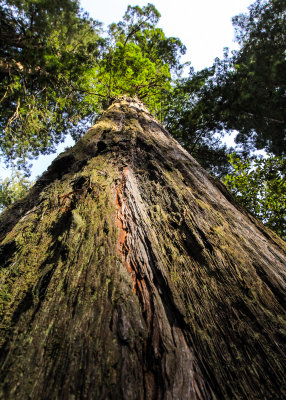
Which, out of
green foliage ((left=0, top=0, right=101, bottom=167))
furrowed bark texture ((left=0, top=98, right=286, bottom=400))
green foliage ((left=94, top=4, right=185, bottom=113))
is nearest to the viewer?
furrowed bark texture ((left=0, top=98, right=286, bottom=400))

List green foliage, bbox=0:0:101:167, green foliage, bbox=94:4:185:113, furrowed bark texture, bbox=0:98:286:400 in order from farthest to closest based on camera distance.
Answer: green foliage, bbox=94:4:185:113 → green foliage, bbox=0:0:101:167 → furrowed bark texture, bbox=0:98:286:400

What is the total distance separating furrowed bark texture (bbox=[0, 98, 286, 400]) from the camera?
0.71 metres

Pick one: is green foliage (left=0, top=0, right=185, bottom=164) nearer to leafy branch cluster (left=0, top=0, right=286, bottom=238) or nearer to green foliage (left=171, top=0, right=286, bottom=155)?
leafy branch cluster (left=0, top=0, right=286, bottom=238)

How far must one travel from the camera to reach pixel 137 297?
0.96 metres

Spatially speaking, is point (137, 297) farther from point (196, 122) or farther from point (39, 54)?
point (196, 122)

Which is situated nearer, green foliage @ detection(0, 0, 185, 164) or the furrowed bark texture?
the furrowed bark texture

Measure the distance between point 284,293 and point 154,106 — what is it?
8.44 metres

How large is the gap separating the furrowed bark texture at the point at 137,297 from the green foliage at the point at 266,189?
4.14 m

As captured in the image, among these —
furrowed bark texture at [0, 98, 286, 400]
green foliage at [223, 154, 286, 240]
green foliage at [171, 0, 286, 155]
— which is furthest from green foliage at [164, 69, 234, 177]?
furrowed bark texture at [0, 98, 286, 400]

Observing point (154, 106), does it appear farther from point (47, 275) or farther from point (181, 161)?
point (47, 275)

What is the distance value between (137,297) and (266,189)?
566 cm

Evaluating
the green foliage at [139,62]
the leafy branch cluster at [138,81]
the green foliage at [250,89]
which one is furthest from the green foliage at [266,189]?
the green foliage at [139,62]

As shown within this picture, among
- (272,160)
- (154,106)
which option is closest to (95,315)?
(272,160)

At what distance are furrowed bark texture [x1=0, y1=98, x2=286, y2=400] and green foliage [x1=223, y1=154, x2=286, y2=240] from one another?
414 centimetres
